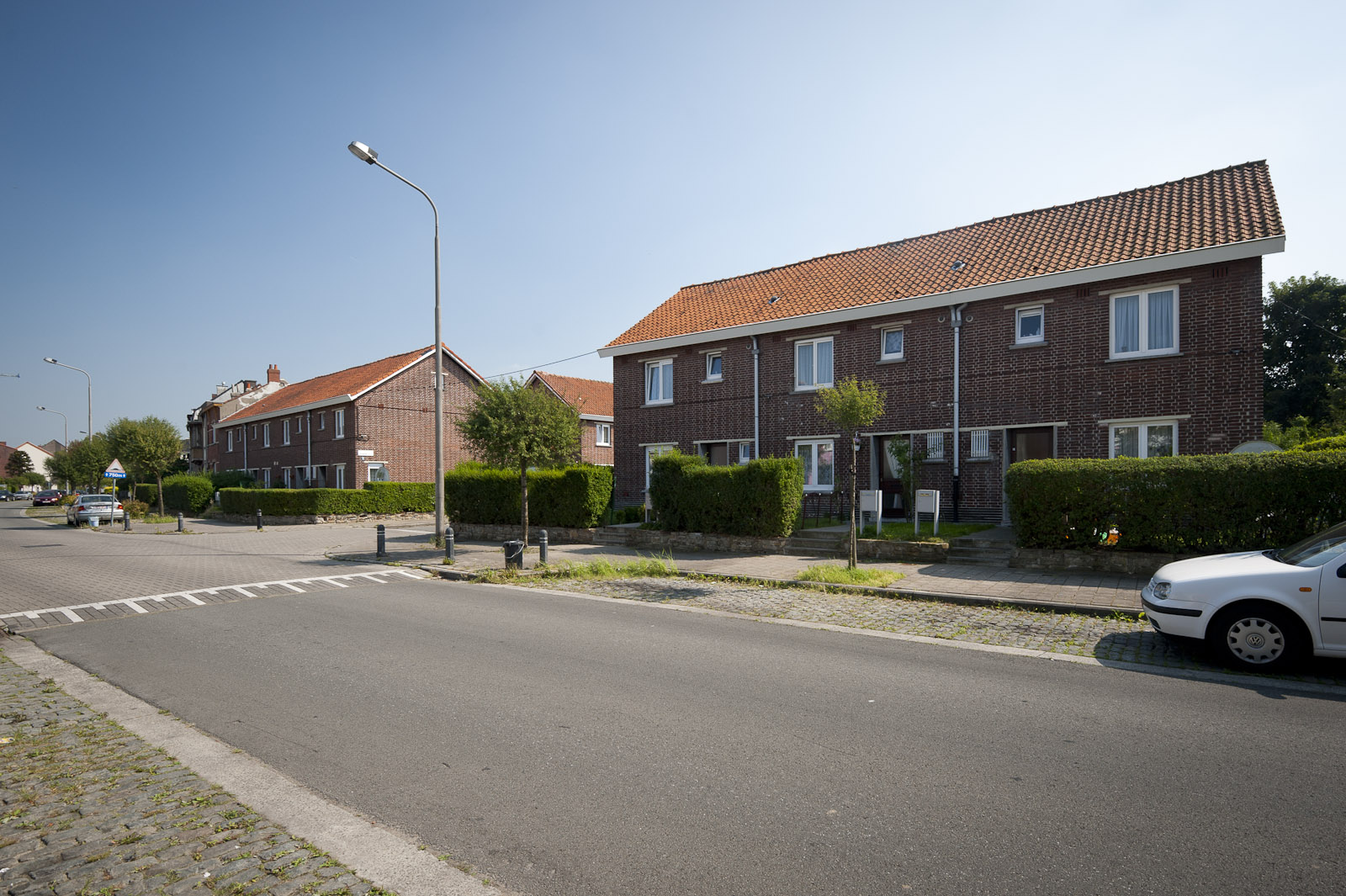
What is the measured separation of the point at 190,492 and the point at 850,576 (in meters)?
40.9

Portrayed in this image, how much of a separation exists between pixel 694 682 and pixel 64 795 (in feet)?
13.9

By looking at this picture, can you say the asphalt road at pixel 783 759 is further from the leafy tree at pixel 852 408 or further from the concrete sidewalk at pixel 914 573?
the leafy tree at pixel 852 408

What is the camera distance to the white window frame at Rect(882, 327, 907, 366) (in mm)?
18484

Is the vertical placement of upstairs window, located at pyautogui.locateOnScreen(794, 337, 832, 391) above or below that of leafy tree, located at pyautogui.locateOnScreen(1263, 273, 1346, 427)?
below

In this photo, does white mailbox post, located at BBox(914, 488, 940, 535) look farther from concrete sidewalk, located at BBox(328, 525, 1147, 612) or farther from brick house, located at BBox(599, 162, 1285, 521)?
brick house, located at BBox(599, 162, 1285, 521)

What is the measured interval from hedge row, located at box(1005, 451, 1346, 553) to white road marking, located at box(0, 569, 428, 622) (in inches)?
449

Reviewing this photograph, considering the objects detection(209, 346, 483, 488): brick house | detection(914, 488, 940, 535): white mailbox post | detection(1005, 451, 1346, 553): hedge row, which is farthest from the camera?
detection(209, 346, 483, 488): brick house

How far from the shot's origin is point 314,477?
3816 cm

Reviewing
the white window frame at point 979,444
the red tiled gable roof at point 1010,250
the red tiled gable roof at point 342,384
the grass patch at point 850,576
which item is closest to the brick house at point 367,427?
the red tiled gable roof at point 342,384

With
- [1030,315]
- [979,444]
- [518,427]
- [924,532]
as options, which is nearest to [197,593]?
[518,427]

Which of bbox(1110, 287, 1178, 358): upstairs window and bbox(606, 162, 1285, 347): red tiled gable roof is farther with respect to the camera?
bbox(606, 162, 1285, 347): red tiled gable roof

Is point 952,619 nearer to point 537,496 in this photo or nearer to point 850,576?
point 850,576

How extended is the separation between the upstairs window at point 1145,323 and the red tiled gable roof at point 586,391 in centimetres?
2719

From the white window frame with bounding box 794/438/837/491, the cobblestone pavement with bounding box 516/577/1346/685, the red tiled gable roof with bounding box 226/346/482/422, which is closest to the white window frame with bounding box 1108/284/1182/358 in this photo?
the white window frame with bounding box 794/438/837/491
